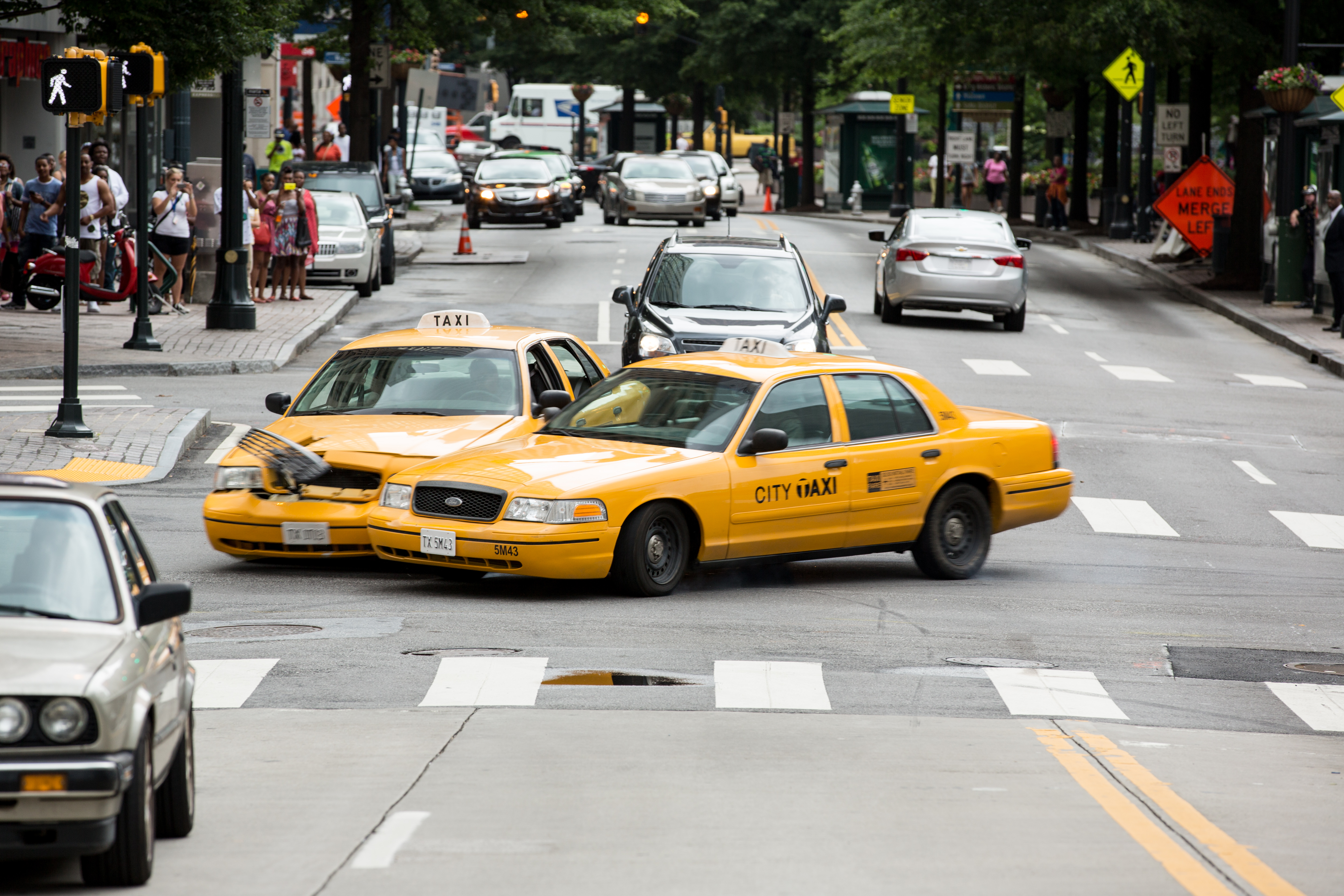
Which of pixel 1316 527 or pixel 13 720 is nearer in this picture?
pixel 13 720

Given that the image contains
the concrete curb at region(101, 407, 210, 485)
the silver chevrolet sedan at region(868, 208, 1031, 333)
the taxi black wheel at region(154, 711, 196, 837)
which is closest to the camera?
the taxi black wheel at region(154, 711, 196, 837)

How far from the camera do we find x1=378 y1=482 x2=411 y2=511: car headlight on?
452 inches

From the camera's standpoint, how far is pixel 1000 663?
10.4m

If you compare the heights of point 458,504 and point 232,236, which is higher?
point 232,236

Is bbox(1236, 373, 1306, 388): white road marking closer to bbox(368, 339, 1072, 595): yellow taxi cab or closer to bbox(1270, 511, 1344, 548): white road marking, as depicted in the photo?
bbox(1270, 511, 1344, 548): white road marking

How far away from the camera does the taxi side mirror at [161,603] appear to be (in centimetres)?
597

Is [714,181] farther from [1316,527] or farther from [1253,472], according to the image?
[1316,527]

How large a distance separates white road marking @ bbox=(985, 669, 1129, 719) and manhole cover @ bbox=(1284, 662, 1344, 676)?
1.27 m

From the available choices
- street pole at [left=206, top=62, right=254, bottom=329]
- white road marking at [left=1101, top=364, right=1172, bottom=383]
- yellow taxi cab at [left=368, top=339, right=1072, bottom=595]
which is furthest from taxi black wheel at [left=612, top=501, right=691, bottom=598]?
street pole at [left=206, top=62, right=254, bottom=329]

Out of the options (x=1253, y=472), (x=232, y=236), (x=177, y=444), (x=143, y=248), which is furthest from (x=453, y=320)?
(x=232, y=236)

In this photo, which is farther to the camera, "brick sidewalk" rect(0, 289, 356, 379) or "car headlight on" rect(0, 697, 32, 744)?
"brick sidewalk" rect(0, 289, 356, 379)

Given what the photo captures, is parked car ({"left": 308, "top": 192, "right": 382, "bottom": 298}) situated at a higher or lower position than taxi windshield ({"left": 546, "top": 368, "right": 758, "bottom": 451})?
higher

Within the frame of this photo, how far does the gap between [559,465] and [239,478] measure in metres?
2.00

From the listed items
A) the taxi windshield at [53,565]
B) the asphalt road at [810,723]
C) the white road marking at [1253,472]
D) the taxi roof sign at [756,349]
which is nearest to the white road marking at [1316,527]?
the asphalt road at [810,723]
